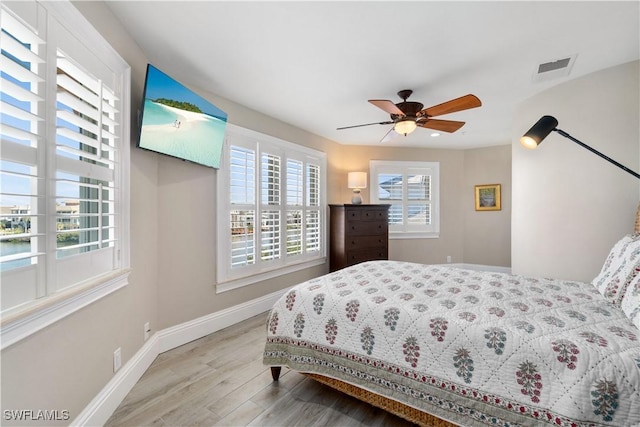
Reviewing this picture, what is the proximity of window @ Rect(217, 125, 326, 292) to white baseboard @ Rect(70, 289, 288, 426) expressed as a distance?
300mm

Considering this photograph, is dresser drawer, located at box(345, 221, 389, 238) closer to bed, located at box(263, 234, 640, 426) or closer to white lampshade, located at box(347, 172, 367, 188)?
white lampshade, located at box(347, 172, 367, 188)

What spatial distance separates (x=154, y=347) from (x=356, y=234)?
2.92 meters

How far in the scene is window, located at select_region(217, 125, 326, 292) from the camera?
3.02 metres

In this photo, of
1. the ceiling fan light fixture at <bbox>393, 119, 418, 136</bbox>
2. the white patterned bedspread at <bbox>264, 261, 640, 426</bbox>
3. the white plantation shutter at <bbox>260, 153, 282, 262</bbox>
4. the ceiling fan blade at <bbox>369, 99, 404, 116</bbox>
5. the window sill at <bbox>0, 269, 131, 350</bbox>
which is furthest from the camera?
the white plantation shutter at <bbox>260, 153, 282, 262</bbox>

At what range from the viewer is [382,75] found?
2.49 metres

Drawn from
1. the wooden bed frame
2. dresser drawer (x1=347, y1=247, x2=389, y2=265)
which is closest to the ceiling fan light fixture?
dresser drawer (x1=347, y1=247, x2=389, y2=265)

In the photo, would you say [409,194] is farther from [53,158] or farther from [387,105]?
[53,158]

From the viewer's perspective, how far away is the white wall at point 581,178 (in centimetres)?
238

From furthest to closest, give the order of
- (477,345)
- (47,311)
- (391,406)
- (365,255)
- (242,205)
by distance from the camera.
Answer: (365,255) < (242,205) < (391,406) < (477,345) < (47,311)

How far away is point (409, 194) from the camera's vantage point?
17.7 feet

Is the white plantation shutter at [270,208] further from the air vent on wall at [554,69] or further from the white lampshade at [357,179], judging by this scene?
the air vent on wall at [554,69]

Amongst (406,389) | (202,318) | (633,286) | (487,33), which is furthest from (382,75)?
(202,318)

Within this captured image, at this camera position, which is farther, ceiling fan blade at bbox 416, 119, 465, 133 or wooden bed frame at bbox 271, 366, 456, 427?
ceiling fan blade at bbox 416, 119, 465, 133

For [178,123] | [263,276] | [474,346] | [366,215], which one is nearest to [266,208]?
[263,276]
